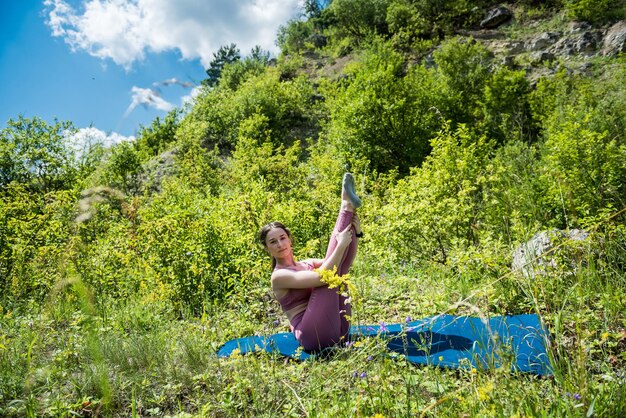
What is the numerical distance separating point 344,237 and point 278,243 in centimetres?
56

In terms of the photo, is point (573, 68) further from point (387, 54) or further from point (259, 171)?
point (259, 171)

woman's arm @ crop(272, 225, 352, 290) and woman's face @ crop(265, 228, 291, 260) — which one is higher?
woman's face @ crop(265, 228, 291, 260)

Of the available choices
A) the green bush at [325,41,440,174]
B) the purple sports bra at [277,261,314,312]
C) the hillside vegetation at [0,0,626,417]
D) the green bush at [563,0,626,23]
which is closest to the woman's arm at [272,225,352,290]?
the purple sports bra at [277,261,314,312]

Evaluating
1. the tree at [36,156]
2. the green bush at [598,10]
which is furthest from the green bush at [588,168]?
the green bush at [598,10]

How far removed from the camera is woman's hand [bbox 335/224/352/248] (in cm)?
307

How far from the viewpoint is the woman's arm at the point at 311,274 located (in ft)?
9.99

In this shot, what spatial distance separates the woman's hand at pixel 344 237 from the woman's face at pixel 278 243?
17.6 inches

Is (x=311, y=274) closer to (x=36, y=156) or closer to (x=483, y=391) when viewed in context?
(x=483, y=391)

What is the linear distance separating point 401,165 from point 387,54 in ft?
34.3

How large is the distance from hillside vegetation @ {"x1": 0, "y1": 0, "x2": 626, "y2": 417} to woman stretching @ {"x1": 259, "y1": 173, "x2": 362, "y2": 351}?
28 cm

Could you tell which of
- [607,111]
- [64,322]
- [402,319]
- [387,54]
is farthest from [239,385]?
[387,54]

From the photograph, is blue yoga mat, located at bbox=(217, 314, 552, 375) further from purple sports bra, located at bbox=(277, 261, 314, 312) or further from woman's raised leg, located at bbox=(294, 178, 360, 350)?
purple sports bra, located at bbox=(277, 261, 314, 312)

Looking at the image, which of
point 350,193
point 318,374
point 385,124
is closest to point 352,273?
point 350,193

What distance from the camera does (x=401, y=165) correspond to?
13414 millimetres
